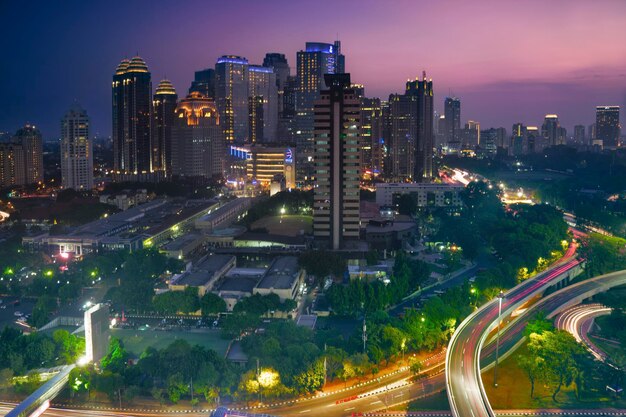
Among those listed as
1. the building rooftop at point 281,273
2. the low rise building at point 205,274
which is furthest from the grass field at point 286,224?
the low rise building at point 205,274

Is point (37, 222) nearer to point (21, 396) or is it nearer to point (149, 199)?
point (149, 199)

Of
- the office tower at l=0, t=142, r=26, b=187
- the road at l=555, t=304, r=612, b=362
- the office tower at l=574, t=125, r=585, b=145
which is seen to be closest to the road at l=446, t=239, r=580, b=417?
the road at l=555, t=304, r=612, b=362

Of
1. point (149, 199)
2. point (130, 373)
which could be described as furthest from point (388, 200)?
point (130, 373)

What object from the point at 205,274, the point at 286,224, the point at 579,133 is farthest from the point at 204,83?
the point at 579,133

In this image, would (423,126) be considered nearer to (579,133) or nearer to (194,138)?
(194,138)

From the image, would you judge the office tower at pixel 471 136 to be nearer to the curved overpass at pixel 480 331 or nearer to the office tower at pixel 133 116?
the office tower at pixel 133 116

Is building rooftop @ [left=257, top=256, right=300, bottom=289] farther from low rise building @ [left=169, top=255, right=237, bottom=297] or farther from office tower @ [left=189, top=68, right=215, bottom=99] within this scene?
office tower @ [left=189, top=68, right=215, bottom=99]
